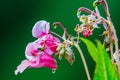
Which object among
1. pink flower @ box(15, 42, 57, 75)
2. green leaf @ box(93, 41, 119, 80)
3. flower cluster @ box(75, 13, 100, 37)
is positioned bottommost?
green leaf @ box(93, 41, 119, 80)

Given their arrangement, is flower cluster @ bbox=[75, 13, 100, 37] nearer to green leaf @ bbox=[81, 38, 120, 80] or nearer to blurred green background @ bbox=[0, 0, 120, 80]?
green leaf @ bbox=[81, 38, 120, 80]

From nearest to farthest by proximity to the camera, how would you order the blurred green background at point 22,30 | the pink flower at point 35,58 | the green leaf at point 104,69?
the green leaf at point 104,69 < the pink flower at point 35,58 < the blurred green background at point 22,30

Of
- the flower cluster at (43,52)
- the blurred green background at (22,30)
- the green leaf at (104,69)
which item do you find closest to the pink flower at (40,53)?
the flower cluster at (43,52)

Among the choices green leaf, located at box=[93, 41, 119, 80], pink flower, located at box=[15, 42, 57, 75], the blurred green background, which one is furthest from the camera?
the blurred green background

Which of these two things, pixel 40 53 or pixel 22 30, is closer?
pixel 40 53

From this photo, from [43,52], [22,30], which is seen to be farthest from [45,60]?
[22,30]

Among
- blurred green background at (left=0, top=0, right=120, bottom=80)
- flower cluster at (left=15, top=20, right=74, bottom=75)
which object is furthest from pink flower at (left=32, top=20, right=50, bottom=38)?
blurred green background at (left=0, top=0, right=120, bottom=80)

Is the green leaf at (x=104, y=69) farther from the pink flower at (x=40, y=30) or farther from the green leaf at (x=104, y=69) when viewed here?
the pink flower at (x=40, y=30)

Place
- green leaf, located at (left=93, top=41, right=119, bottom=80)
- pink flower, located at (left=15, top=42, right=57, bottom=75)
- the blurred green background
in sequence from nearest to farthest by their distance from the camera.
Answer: green leaf, located at (left=93, top=41, right=119, bottom=80) < pink flower, located at (left=15, top=42, right=57, bottom=75) < the blurred green background

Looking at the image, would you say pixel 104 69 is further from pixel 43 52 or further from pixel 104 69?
pixel 43 52

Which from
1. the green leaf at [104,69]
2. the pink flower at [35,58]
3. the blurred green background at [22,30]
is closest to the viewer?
the green leaf at [104,69]

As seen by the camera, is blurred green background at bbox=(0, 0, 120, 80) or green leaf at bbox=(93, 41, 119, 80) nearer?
green leaf at bbox=(93, 41, 119, 80)
